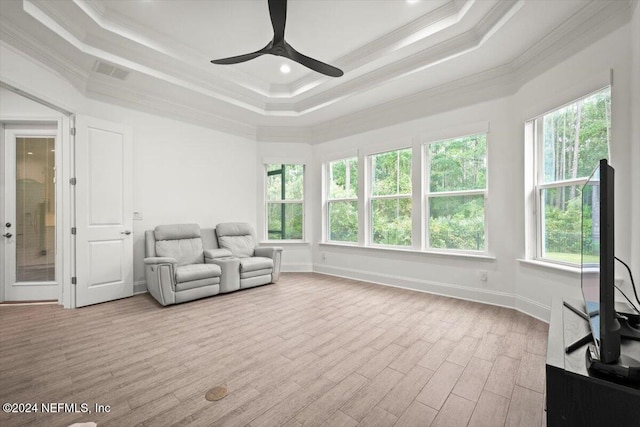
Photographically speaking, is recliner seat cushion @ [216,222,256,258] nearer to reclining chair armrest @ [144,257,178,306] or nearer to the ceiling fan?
reclining chair armrest @ [144,257,178,306]

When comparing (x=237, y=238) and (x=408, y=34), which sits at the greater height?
(x=408, y=34)

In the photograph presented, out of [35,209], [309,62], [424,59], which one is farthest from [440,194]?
[35,209]

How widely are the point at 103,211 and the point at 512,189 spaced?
17.2 feet

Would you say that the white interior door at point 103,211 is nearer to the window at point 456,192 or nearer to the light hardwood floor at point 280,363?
the light hardwood floor at point 280,363

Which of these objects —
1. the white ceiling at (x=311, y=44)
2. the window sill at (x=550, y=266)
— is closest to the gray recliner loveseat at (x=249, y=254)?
the white ceiling at (x=311, y=44)

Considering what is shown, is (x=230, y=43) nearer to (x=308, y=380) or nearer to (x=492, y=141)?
(x=492, y=141)

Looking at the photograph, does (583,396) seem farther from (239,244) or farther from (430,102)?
(239,244)

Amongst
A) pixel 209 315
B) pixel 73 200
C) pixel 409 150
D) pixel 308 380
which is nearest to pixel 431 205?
pixel 409 150

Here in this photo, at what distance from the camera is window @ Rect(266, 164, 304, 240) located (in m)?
5.73

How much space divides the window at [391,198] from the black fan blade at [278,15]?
2.65 meters

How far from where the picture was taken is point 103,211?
367 centimetres

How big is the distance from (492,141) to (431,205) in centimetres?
113

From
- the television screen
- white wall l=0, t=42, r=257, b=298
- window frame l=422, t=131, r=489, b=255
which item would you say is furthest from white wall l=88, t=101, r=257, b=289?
the television screen

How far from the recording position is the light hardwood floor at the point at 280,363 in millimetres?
1596
